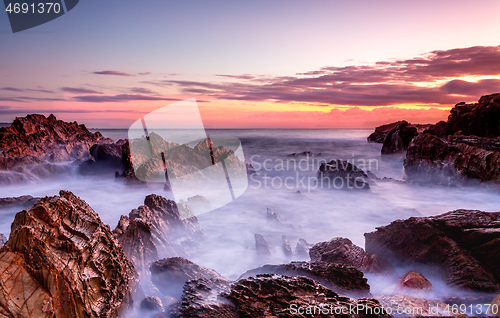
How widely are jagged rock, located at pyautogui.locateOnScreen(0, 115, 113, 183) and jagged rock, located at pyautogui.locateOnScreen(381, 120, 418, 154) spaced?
96.9ft

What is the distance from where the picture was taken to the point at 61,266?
302 cm

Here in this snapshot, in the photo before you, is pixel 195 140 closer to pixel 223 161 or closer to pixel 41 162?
pixel 223 161

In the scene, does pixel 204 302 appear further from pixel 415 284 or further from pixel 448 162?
pixel 448 162

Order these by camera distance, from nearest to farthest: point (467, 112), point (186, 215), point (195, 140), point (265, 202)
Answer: point (186, 215), point (265, 202), point (195, 140), point (467, 112)

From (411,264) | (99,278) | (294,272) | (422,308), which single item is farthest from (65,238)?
(411,264)

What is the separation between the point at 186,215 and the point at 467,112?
23062 mm

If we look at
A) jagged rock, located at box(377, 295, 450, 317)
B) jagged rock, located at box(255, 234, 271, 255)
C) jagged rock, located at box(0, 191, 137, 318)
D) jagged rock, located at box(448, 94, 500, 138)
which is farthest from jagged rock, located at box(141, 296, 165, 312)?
jagged rock, located at box(448, 94, 500, 138)

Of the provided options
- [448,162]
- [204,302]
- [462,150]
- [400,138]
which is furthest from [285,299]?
[400,138]

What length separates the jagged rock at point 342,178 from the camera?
50.4ft

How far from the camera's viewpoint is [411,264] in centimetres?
582

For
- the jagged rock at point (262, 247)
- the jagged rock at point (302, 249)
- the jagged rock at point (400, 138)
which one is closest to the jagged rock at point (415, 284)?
the jagged rock at point (302, 249)

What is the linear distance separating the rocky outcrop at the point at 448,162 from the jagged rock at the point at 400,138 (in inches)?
308

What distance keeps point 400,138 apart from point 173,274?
27143 millimetres

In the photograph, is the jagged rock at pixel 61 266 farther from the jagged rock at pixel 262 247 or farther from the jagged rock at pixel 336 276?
the jagged rock at pixel 262 247
